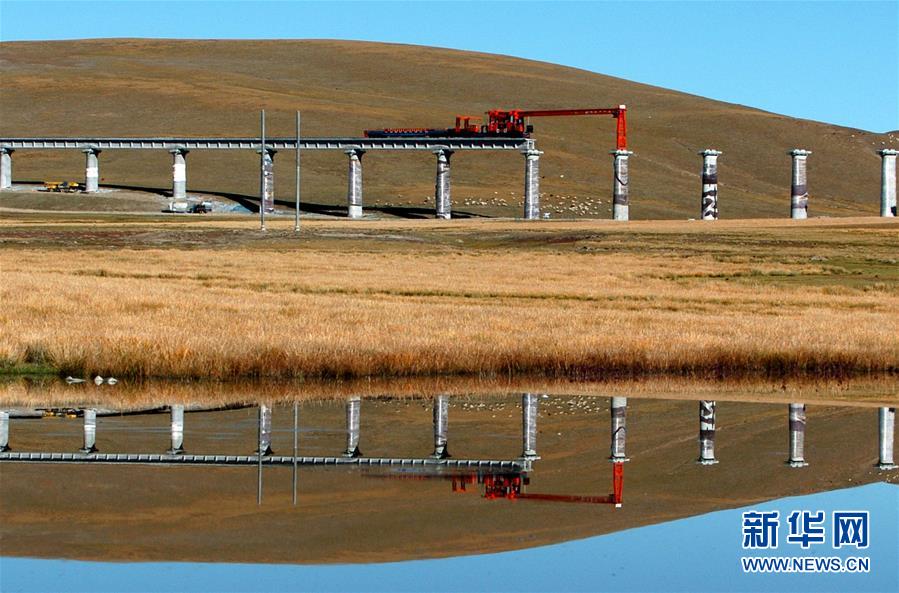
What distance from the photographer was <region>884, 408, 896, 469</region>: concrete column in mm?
22906

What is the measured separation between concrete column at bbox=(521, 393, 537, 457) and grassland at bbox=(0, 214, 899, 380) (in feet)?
7.08

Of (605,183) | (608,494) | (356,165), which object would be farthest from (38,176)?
(608,494)

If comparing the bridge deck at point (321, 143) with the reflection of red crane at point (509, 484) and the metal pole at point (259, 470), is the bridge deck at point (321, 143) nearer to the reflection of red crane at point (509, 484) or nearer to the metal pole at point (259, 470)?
the metal pole at point (259, 470)

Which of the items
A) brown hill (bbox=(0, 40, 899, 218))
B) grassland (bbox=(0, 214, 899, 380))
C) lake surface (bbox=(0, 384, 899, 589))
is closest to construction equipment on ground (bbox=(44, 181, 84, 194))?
brown hill (bbox=(0, 40, 899, 218))

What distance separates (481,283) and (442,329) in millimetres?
18606

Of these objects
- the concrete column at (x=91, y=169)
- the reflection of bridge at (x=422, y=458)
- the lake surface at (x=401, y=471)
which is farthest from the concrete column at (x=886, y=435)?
the concrete column at (x=91, y=169)

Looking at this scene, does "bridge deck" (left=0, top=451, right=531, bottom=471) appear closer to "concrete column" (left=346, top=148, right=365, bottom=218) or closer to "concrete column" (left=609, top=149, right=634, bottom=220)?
"concrete column" (left=609, top=149, right=634, bottom=220)

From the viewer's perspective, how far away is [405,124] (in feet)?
509

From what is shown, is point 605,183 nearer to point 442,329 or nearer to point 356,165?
point 356,165

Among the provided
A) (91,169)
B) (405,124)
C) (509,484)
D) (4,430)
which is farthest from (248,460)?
(405,124)

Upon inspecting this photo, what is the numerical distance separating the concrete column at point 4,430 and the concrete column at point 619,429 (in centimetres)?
904

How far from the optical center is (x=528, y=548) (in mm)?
17109

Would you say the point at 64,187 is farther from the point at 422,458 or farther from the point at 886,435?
the point at 886,435

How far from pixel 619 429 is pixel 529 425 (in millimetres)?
1498
